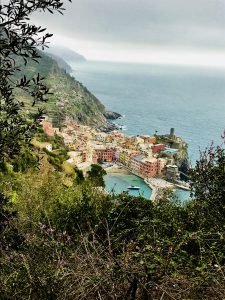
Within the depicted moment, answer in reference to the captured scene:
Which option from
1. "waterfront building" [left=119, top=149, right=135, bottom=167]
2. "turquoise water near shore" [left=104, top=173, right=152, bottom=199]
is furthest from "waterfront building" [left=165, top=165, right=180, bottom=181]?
"waterfront building" [left=119, top=149, right=135, bottom=167]

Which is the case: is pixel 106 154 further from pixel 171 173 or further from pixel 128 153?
pixel 171 173

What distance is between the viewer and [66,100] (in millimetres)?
115125

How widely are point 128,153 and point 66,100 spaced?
53.8m

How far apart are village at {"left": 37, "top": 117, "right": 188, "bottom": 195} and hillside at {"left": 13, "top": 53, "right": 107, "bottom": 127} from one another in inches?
684

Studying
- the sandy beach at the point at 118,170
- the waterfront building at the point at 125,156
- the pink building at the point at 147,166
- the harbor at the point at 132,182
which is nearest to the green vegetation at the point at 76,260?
the harbor at the point at 132,182

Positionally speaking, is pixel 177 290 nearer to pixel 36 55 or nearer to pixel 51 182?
pixel 36 55

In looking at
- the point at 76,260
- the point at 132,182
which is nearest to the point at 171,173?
the point at 132,182

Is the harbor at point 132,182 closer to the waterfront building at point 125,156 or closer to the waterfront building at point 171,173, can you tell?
the waterfront building at point 171,173

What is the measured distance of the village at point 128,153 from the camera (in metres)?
59.3

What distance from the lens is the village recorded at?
194ft

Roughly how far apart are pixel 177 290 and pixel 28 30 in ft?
9.68

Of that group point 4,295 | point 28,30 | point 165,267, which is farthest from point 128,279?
point 28,30

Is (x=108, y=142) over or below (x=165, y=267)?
below

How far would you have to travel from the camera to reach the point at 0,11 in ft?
13.5
